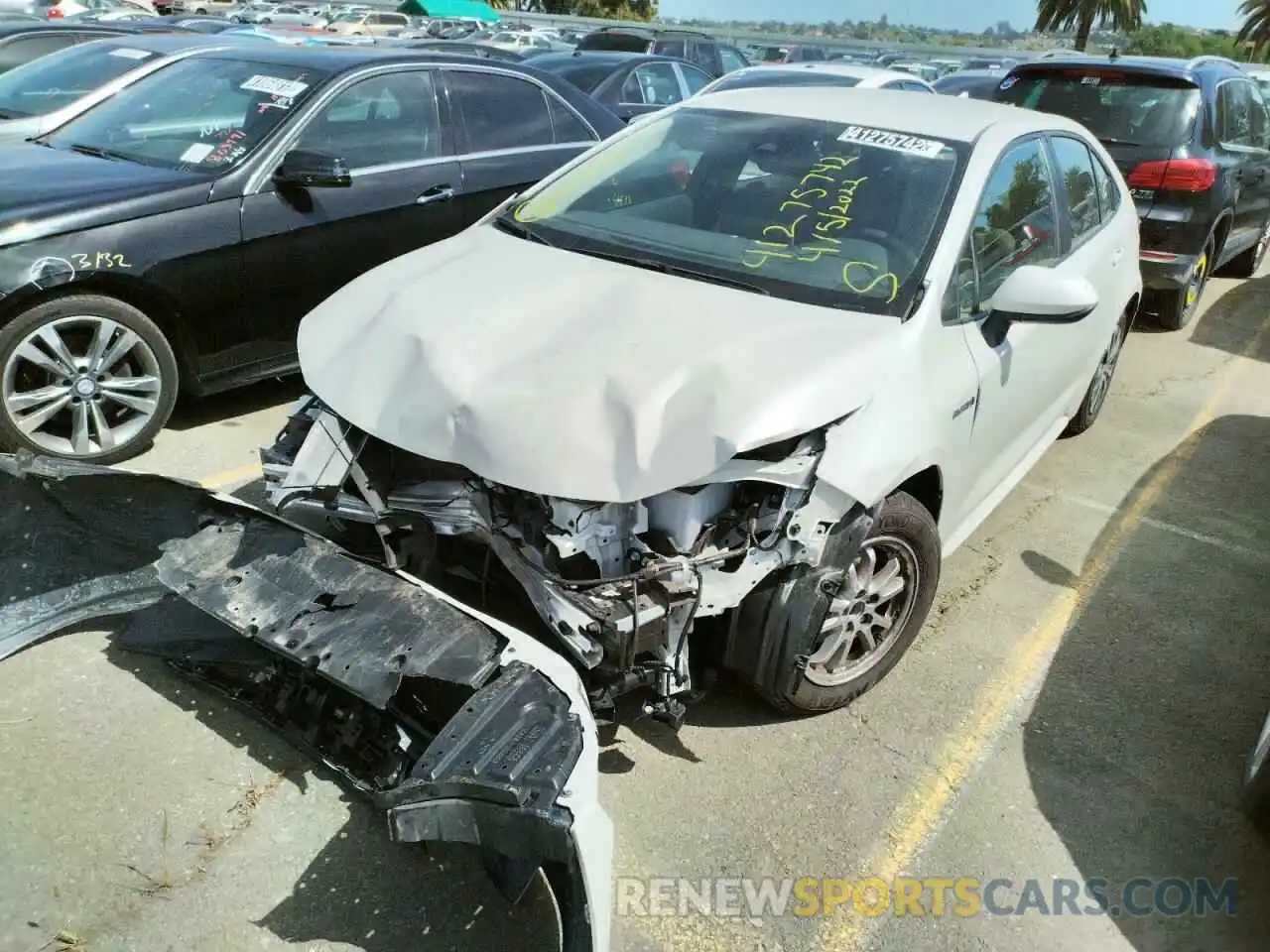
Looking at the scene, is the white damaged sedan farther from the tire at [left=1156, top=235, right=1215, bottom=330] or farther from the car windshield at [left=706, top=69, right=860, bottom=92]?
the car windshield at [left=706, top=69, right=860, bottom=92]

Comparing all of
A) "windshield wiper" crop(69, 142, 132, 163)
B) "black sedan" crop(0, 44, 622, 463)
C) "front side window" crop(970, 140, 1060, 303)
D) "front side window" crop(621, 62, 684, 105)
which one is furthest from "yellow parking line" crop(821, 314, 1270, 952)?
"front side window" crop(621, 62, 684, 105)

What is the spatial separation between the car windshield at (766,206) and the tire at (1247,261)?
23.8 ft

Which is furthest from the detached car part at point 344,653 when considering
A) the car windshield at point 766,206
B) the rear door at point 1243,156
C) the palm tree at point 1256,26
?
the palm tree at point 1256,26

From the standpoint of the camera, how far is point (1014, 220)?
3.56 meters

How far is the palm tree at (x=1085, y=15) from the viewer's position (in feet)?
105

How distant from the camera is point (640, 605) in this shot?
2438 mm

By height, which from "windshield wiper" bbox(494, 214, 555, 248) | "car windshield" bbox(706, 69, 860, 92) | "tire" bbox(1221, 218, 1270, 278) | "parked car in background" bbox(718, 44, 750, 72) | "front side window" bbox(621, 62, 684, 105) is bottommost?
"tire" bbox(1221, 218, 1270, 278)

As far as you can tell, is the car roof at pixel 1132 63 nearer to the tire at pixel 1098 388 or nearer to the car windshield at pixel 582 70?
the tire at pixel 1098 388

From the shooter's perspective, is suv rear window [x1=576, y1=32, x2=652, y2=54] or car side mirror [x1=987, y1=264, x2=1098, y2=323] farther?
suv rear window [x1=576, y1=32, x2=652, y2=54]

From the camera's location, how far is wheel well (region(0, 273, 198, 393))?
3857mm

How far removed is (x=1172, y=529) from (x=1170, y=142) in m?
3.58

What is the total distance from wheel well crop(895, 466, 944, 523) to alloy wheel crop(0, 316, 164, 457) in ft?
10.5

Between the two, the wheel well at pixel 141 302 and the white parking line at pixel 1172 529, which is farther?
the white parking line at pixel 1172 529

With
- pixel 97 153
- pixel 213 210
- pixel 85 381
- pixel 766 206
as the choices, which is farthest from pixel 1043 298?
Result: pixel 97 153
